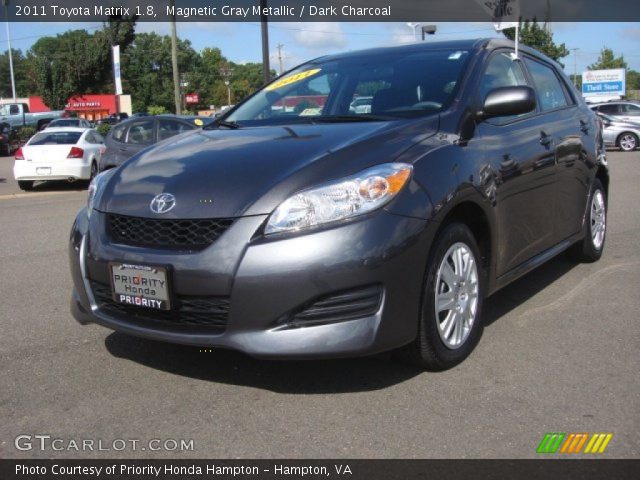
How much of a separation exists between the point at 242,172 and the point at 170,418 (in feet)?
3.83

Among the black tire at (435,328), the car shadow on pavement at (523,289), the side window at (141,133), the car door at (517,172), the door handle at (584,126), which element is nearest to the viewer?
the black tire at (435,328)

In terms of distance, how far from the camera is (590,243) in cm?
571

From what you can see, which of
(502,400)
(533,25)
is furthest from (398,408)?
(533,25)

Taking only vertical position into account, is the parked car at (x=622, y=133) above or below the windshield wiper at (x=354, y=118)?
below

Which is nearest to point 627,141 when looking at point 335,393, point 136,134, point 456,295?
point 136,134

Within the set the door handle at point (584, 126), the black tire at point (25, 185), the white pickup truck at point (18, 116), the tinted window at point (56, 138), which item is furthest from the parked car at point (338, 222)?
the white pickup truck at point (18, 116)

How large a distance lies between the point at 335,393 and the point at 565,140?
9.02 feet

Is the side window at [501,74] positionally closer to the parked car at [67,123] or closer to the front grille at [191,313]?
the front grille at [191,313]

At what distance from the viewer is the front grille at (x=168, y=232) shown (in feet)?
9.97

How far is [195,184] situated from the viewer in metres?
3.24

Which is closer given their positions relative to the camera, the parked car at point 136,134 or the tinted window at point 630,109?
the parked car at point 136,134

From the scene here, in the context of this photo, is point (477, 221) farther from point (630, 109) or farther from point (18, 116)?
point (18, 116)

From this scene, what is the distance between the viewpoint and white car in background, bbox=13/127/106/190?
14.1 meters

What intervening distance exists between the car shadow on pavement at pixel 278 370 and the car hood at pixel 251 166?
0.89 m
